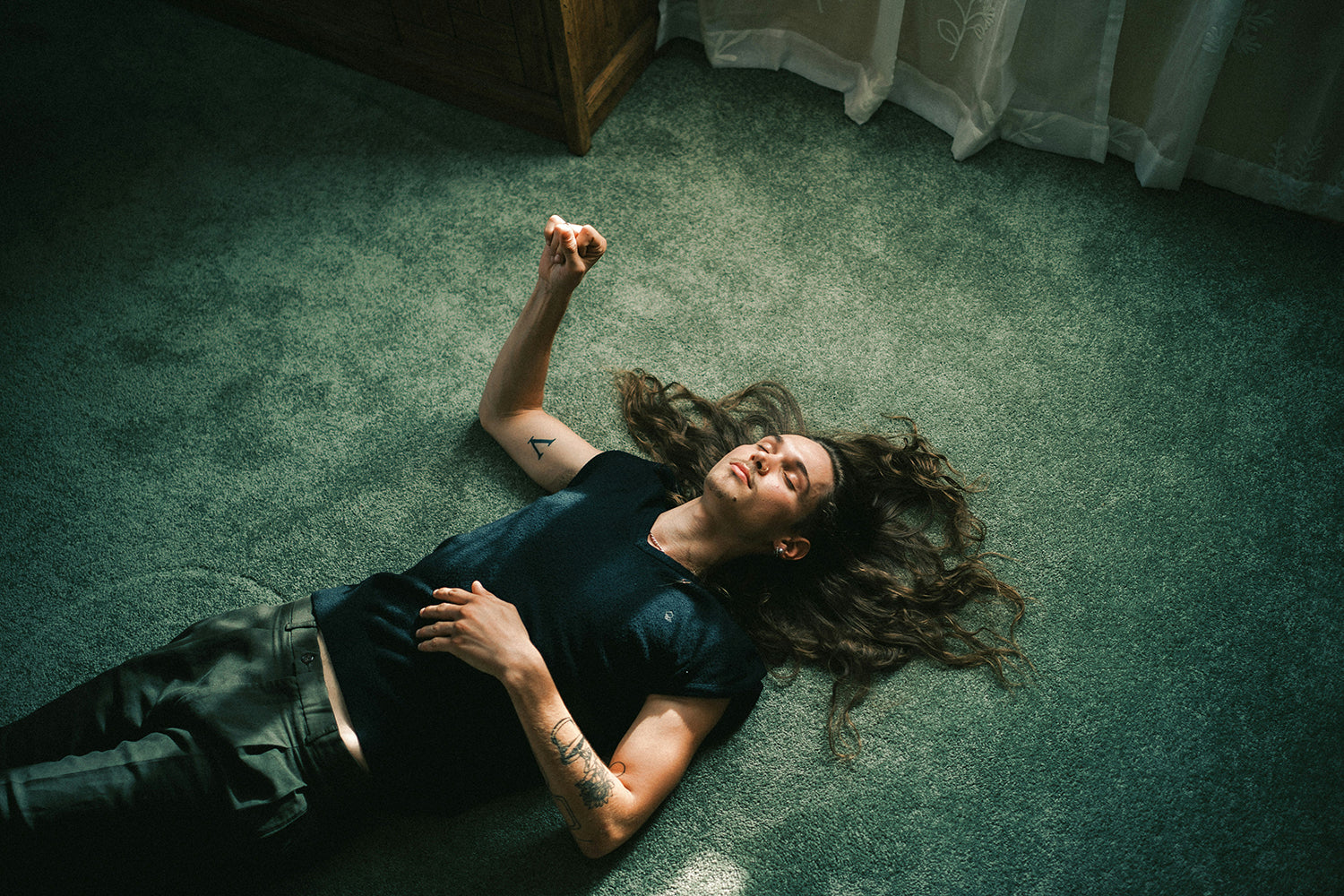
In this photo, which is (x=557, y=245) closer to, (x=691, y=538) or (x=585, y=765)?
(x=691, y=538)

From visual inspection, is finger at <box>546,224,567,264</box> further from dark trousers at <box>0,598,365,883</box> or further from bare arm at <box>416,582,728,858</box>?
dark trousers at <box>0,598,365,883</box>

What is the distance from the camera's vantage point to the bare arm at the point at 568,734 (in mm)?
1139

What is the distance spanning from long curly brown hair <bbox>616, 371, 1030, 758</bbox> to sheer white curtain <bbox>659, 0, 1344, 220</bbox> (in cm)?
98

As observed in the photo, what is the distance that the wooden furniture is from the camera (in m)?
1.91

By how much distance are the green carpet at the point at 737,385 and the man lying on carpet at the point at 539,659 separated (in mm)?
100

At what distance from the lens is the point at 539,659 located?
116 cm

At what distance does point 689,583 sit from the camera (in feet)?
4.22

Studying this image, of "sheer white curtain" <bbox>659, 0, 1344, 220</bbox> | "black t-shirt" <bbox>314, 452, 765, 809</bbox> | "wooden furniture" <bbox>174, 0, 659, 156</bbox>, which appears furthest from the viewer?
"wooden furniture" <bbox>174, 0, 659, 156</bbox>

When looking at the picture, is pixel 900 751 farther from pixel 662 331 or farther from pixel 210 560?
pixel 210 560

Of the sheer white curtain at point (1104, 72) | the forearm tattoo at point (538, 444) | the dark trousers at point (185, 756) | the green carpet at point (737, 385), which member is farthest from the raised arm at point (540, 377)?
the sheer white curtain at point (1104, 72)

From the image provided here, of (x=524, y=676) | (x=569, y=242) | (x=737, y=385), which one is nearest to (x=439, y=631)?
(x=524, y=676)

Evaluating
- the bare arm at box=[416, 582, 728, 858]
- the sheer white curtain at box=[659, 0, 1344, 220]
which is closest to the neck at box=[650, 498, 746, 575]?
the bare arm at box=[416, 582, 728, 858]

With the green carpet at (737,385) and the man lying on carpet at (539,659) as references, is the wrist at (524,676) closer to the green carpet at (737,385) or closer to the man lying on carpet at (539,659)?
the man lying on carpet at (539,659)

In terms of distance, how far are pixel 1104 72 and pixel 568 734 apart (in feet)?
5.88
